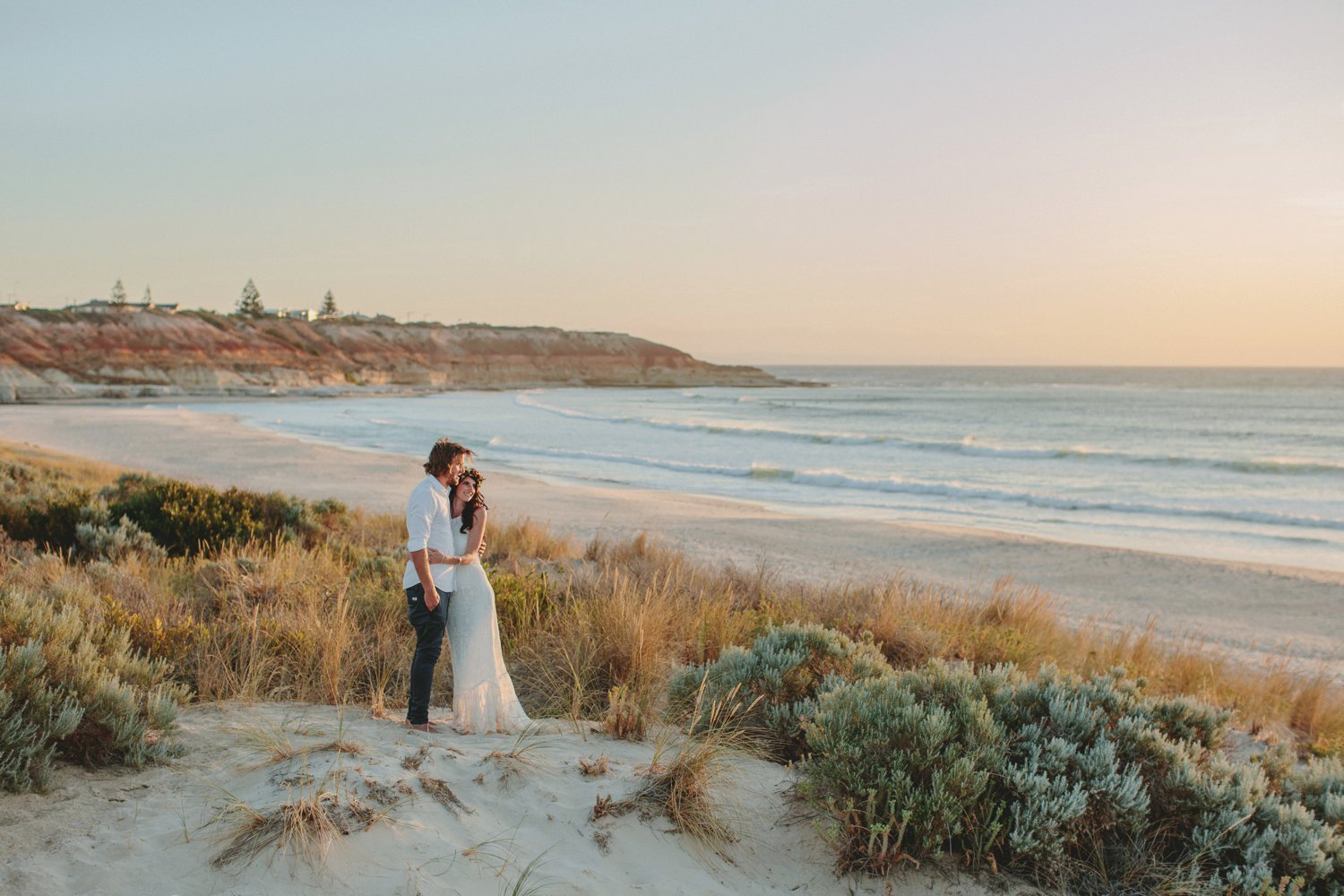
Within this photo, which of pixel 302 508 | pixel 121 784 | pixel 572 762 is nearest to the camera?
pixel 121 784

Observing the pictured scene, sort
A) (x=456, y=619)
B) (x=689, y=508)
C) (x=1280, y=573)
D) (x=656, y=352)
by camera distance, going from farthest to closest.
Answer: (x=656, y=352)
(x=689, y=508)
(x=1280, y=573)
(x=456, y=619)

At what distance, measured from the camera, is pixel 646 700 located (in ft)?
17.1

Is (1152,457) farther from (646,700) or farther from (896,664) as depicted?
(646,700)

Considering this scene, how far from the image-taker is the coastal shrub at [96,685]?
371 cm

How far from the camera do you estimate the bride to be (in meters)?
4.57

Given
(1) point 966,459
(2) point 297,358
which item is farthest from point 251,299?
(1) point 966,459

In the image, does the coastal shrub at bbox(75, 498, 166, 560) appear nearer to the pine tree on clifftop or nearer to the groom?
the groom

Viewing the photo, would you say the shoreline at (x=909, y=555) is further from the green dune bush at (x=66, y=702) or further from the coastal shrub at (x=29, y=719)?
the coastal shrub at (x=29, y=719)

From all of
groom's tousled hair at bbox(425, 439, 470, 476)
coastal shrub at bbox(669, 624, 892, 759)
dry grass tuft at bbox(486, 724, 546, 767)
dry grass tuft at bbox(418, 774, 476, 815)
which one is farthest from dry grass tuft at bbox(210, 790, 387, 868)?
coastal shrub at bbox(669, 624, 892, 759)

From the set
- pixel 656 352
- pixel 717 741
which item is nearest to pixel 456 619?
pixel 717 741

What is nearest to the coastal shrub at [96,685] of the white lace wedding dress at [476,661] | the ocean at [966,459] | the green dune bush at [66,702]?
the green dune bush at [66,702]

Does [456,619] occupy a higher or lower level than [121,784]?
higher

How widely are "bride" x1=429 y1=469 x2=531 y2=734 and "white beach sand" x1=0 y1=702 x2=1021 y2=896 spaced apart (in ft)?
0.78

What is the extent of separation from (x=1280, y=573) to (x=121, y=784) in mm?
14888
